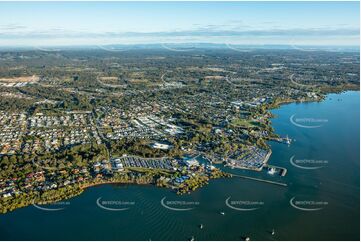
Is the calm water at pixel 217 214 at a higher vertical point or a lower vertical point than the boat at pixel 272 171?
lower

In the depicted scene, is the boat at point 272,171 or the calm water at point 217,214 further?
the boat at point 272,171

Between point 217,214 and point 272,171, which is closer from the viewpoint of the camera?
point 217,214

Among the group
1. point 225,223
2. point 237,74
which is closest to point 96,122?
point 225,223

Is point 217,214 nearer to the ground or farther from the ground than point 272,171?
nearer to the ground

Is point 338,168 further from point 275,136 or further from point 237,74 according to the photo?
point 237,74

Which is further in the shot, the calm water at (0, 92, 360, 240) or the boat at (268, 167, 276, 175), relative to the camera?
the boat at (268, 167, 276, 175)

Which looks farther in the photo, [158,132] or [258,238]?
[158,132]

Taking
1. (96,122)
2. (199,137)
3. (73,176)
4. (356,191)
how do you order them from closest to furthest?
(356,191) < (73,176) < (199,137) < (96,122)

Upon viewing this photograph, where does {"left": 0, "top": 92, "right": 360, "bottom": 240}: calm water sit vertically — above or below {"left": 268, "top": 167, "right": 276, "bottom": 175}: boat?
below
